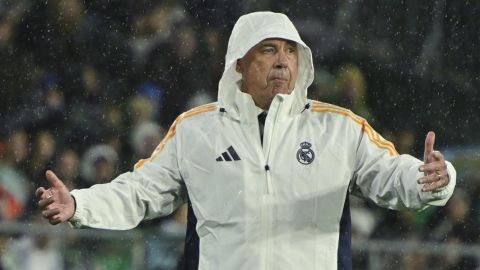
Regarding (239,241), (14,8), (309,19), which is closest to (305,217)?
(239,241)

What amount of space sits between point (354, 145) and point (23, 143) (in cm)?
276

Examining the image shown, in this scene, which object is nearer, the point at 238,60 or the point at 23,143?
the point at 238,60

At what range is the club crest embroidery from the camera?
3.09m

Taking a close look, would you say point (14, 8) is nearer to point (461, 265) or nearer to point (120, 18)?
point (120, 18)

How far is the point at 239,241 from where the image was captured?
305cm

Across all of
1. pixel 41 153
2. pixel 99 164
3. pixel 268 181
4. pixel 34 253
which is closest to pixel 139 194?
pixel 268 181

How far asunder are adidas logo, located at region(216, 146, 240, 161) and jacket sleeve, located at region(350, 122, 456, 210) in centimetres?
34

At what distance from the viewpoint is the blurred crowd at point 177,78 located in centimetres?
539

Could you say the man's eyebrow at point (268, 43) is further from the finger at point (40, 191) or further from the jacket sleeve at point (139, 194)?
the finger at point (40, 191)

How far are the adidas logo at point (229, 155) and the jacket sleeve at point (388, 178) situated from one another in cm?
34

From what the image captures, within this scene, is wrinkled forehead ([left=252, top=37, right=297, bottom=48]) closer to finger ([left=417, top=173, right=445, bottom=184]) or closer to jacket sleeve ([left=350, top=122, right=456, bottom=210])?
jacket sleeve ([left=350, top=122, right=456, bottom=210])

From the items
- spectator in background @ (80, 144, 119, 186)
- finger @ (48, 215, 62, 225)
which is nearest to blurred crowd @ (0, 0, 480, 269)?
A: spectator in background @ (80, 144, 119, 186)

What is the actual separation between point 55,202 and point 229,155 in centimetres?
51

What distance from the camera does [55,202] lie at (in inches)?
117
